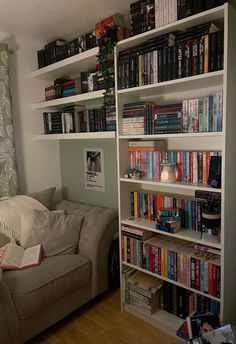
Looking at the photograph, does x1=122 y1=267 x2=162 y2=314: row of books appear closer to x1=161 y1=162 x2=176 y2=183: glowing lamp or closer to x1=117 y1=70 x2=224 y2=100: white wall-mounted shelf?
x1=161 y1=162 x2=176 y2=183: glowing lamp

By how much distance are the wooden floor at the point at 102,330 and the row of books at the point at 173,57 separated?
171cm

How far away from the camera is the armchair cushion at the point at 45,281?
5.58ft

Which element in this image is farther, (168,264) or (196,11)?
(168,264)

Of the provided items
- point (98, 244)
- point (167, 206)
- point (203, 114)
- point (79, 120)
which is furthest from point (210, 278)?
point (79, 120)

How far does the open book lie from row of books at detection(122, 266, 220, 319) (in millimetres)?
685

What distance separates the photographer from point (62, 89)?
104 inches

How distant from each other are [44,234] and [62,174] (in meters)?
1.08

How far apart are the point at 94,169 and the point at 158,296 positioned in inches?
50.8

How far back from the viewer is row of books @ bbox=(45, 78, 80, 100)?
2.51 meters

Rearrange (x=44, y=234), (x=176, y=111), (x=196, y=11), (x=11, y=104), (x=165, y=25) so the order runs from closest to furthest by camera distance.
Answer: (x=196, y=11) < (x=165, y=25) < (x=176, y=111) < (x=44, y=234) < (x=11, y=104)

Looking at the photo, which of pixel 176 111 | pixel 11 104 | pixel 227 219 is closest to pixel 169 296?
pixel 227 219

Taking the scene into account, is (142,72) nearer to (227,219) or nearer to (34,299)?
(227,219)

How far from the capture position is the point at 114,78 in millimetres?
2037

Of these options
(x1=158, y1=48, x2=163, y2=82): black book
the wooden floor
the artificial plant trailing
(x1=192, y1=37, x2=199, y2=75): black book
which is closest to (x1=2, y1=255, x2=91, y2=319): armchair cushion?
the wooden floor
